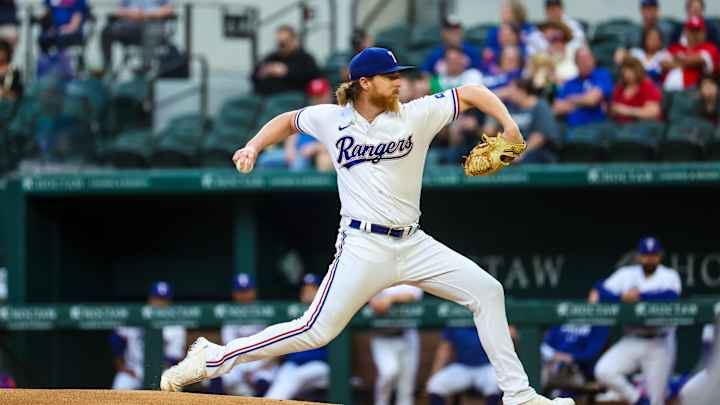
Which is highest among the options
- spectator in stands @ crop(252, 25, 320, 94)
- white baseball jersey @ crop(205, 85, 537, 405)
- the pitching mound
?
spectator in stands @ crop(252, 25, 320, 94)

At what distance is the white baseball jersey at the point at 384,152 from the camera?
17.3ft

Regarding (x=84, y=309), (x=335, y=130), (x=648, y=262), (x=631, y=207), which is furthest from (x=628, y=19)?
(x=335, y=130)

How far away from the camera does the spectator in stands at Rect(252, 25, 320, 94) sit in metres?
10.8

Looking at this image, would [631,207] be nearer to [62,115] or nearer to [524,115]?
[524,115]

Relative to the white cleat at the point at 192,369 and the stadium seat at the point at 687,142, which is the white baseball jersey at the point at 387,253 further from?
the stadium seat at the point at 687,142

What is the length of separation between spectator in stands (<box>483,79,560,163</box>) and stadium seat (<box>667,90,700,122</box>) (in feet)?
3.09

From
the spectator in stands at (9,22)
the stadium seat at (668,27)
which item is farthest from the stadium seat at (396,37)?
the spectator in stands at (9,22)

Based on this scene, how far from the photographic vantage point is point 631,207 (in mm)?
9672

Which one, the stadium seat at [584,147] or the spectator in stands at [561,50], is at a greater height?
the spectator in stands at [561,50]

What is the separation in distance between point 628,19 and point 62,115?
5.14m

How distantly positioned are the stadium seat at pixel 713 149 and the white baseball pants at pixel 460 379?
2229mm

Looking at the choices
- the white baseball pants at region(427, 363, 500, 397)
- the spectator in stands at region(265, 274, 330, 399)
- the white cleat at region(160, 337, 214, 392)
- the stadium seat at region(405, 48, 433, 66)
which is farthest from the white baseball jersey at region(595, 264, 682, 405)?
the stadium seat at region(405, 48, 433, 66)

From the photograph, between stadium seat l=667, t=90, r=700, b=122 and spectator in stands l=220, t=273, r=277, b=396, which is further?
stadium seat l=667, t=90, r=700, b=122

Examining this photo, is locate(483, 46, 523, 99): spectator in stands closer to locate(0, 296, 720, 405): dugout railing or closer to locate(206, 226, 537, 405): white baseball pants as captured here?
locate(0, 296, 720, 405): dugout railing
